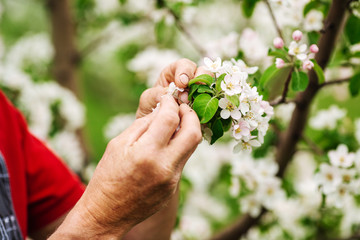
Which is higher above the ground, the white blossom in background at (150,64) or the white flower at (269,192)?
the white blossom in background at (150,64)

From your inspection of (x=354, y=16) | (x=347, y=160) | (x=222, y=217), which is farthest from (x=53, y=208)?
(x=222, y=217)

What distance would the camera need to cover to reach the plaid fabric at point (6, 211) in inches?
51.1

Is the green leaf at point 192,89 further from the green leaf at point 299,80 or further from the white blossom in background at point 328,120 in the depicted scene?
the white blossom in background at point 328,120

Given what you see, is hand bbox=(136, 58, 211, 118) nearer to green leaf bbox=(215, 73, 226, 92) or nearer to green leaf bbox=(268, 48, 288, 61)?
green leaf bbox=(215, 73, 226, 92)

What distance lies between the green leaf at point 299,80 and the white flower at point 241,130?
337 mm

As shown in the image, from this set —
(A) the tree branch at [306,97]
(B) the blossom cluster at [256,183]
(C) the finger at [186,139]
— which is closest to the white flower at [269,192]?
(B) the blossom cluster at [256,183]

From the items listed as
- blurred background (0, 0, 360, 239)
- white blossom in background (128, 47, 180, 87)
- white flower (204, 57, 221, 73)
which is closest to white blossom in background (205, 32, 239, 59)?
blurred background (0, 0, 360, 239)

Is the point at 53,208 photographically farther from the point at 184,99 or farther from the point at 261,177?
the point at 261,177

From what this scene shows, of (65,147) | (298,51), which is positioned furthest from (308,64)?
(65,147)

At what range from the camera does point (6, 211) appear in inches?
52.4

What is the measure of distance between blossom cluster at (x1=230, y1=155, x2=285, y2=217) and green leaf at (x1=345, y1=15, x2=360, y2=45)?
74 centimetres

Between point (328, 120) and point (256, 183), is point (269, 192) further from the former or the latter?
point (328, 120)

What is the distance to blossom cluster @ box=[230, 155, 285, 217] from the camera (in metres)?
1.94

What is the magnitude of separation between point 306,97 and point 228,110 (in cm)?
73
